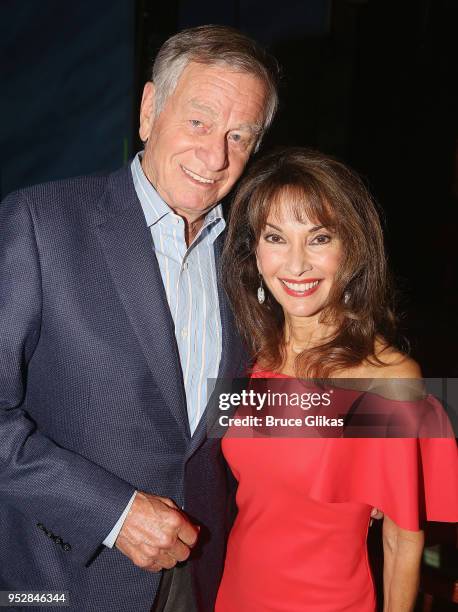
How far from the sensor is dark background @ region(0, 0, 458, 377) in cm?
307

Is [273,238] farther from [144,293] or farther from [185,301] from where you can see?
[144,293]

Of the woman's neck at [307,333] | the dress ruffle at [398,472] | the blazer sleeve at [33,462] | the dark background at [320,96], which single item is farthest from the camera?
the dark background at [320,96]

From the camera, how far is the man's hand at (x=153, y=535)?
114cm

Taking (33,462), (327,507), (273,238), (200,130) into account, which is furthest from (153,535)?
(200,130)

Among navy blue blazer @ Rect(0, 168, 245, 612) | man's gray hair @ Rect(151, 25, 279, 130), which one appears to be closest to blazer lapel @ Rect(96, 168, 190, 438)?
navy blue blazer @ Rect(0, 168, 245, 612)

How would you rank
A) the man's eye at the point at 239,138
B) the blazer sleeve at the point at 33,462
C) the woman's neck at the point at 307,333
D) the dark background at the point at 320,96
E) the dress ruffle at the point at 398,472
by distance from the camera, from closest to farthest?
the blazer sleeve at the point at 33,462 < the dress ruffle at the point at 398,472 < the man's eye at the point at 239,138 < the woman's neck at the point at 307,333 < the dark background at the point at 320,96

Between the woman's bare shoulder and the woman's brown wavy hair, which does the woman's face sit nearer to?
the woman's brown wavy hair

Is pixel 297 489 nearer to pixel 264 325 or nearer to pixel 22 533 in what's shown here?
pixel 264 325

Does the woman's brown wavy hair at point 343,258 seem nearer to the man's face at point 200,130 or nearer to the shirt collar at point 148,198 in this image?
the man's face at point 200,130

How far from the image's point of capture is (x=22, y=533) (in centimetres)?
128

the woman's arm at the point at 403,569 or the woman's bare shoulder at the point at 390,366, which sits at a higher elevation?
the woman's bare shoulder at the point at 390,366

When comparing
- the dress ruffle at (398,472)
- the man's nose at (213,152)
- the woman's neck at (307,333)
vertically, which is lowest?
the dress ruffle at (398,472)

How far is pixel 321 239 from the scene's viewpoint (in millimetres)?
1509

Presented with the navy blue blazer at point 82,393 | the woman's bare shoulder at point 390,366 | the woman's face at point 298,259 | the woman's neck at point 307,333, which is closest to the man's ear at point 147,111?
the navy blue blazer at point 82,393
